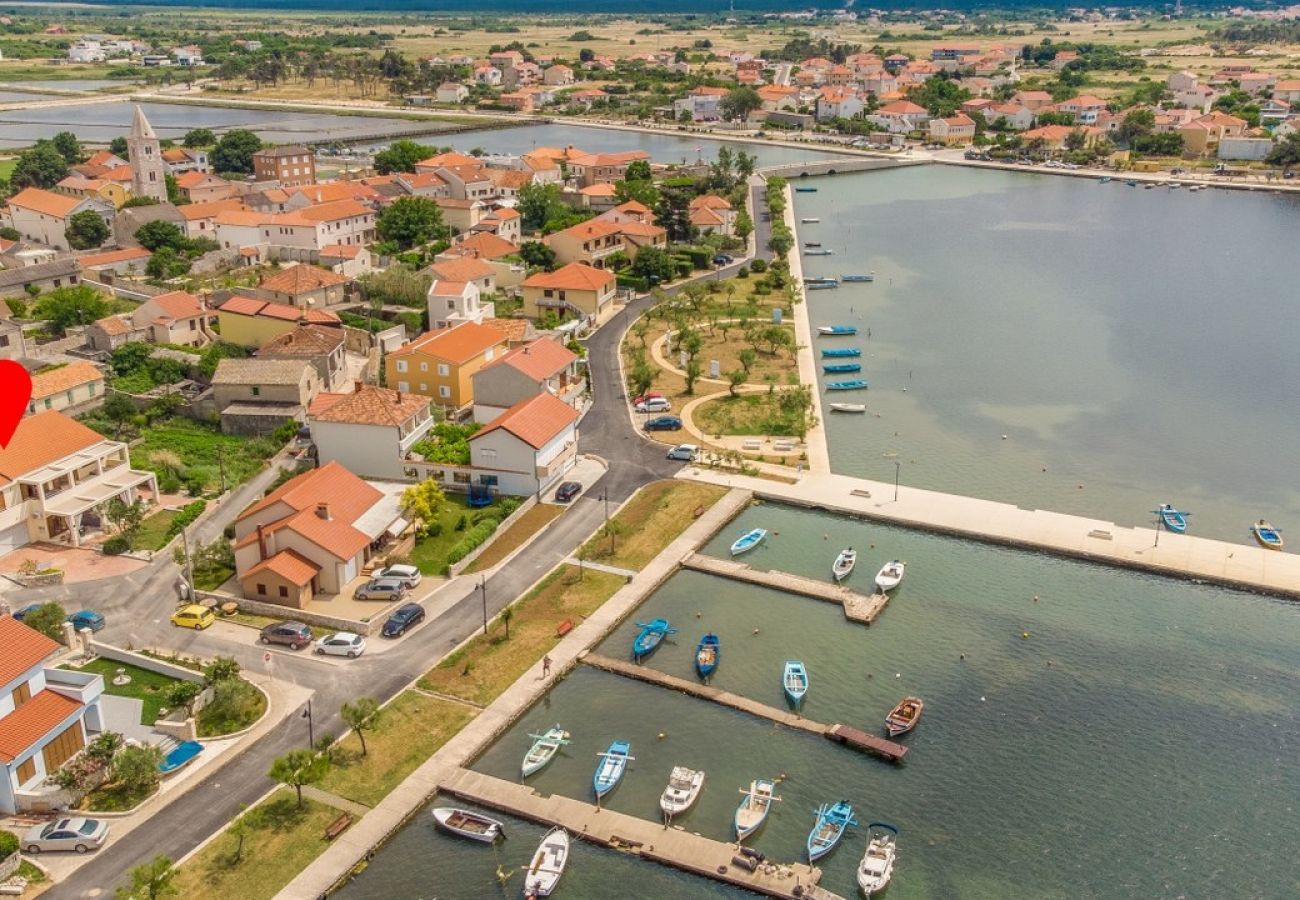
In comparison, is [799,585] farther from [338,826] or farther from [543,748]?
[338,826]

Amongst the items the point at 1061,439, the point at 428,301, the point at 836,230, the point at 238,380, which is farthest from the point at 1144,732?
the point at 836,230

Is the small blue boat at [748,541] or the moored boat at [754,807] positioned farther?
the small blue boat at [748,541]

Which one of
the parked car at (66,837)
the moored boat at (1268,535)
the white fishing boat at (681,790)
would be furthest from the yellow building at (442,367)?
the moored boat at (1268,535)

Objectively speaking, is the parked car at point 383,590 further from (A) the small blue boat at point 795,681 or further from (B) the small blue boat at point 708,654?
(A) the small blue boat at point 795,681

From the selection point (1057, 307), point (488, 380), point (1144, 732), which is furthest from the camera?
point (1057, 307)

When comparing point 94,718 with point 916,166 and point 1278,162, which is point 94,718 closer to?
point 916,166

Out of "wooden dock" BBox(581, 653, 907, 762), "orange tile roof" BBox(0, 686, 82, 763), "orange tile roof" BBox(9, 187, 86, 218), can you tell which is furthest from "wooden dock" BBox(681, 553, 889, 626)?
"orange tile roof" BBox(9, 187, 86, 218)
